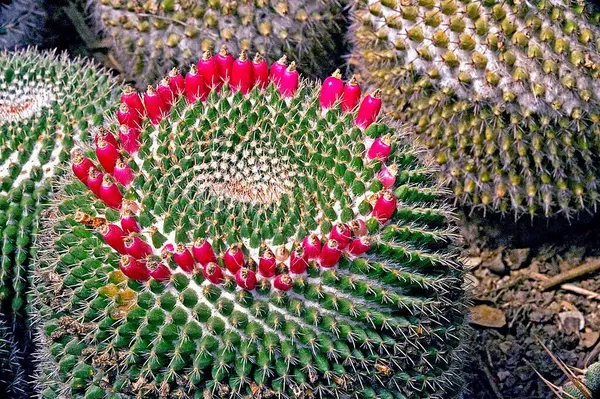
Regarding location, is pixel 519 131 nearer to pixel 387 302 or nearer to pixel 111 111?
pixel 387 302

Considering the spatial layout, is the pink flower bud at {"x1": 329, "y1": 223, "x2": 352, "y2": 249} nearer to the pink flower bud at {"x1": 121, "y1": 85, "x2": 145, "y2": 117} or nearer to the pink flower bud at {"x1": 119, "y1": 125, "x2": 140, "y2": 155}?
the pink flower bud at {"x1": 119, "y1": 125, "x2": 140, "y2": 155}

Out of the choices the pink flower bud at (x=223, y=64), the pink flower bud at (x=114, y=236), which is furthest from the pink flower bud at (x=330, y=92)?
the pink flower bud at (x=114, y=236)

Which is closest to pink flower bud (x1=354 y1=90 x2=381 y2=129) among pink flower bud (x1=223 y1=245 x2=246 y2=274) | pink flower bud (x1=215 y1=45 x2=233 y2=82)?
pink flower bud (x1=215 y1=45 x2=233 y2=82)

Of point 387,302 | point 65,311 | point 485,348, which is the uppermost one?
point 387,302

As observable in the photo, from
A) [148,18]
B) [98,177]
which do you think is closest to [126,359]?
[98,177]

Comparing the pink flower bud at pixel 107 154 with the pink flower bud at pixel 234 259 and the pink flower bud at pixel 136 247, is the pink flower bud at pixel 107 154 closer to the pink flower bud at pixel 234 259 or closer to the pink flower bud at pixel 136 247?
the pink flower bud at pixel 136 247

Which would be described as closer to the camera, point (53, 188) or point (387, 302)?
point (387, 302)
